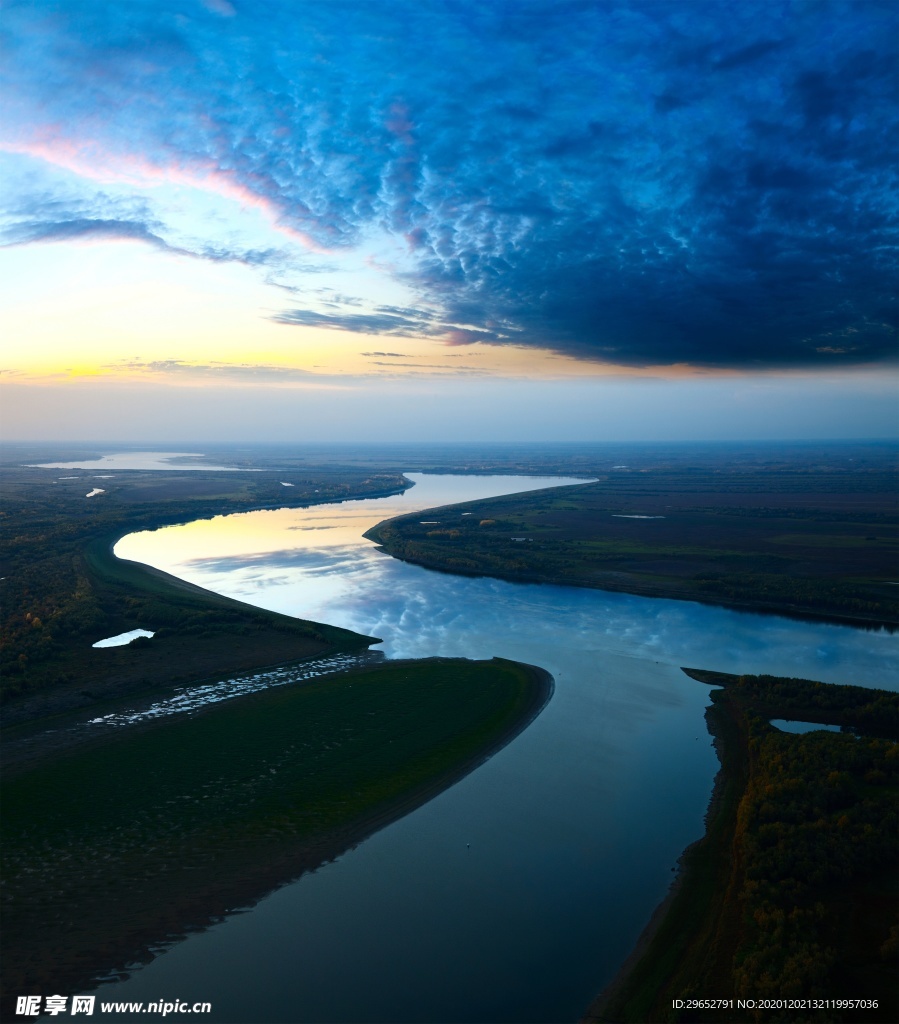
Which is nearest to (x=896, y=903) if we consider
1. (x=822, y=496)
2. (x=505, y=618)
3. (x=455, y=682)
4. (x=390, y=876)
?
(x=390, y=876)

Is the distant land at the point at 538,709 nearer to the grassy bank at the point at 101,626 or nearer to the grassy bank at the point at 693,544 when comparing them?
the grassy bank at the point at 101,626

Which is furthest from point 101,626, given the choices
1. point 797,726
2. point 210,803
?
point 797,726

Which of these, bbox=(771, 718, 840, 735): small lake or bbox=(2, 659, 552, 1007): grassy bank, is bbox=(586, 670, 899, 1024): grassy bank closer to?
bbox=(771, 718, 840, 735): small lake

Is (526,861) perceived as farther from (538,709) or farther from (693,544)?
(693,544)

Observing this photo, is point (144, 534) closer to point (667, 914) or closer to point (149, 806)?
point (149, 806)

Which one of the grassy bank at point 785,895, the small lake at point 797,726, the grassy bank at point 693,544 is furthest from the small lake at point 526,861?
the grassy bank at point 693,544
